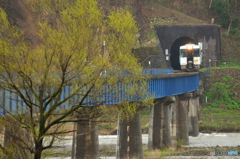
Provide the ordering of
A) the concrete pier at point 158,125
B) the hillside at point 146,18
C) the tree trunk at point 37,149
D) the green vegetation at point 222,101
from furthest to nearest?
Result: 1. the hillside at point 146,18
2. the green vegetation at point 222,101
3. the concrete pier at point 158,125
4. the tree trunk at point 37,149

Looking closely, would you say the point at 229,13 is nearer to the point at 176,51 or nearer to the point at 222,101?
the point at 176,51

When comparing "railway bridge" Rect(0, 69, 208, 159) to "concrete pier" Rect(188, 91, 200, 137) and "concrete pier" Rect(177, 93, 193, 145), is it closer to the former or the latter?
"concrete pier" Rect(177, 93, 193, 145)

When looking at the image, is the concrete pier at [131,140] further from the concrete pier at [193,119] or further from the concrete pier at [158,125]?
the concrete pier at [193,119]

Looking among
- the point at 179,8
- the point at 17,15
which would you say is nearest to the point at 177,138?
the point at 17,15

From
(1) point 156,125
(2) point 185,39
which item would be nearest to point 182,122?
(1) point 156,125

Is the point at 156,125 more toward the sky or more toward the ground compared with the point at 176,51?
more toward the ground

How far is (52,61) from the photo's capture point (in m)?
11.2

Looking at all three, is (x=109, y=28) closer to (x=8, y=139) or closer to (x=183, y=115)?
(x=8, y=139)

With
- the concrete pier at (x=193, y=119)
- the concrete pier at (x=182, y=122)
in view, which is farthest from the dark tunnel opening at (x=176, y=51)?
the concrete pier at (x=182, y=122)

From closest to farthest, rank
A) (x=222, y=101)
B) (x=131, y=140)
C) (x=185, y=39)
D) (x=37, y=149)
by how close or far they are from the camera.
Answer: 1. (x=37, y=149)
2. (x=131, y=140)
3. (x=222, y=101)
4. (x=185, y=39)

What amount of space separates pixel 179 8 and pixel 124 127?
208 feet

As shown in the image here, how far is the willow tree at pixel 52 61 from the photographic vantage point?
414 inches

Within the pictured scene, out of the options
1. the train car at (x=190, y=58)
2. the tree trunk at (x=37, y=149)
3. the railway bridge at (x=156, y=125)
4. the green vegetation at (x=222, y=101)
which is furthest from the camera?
the green vegetation at (x=222, y=101)

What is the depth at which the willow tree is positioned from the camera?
10.5 metres
